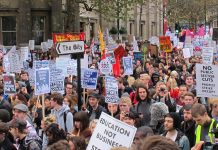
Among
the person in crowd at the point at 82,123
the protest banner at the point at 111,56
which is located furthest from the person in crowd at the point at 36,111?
the protest banner at the point at 111,56

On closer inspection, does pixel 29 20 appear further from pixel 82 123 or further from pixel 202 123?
pixel 202 123

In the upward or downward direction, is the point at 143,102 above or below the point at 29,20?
below

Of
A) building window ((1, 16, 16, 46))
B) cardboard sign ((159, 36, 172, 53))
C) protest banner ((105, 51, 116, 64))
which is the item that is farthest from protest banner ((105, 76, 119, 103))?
building window ((1, 16, 16, 46))

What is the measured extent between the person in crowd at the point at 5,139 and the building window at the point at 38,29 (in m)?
29.0

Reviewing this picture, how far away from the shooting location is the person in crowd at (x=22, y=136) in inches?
270

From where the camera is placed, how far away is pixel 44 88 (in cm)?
1020

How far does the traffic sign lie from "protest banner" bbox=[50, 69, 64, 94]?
0.91 metres

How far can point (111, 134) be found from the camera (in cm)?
563

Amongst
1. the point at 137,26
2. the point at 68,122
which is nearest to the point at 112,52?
the point at 68,122

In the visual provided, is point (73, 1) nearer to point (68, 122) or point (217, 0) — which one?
point (68, 122)

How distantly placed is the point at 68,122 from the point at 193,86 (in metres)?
5.14

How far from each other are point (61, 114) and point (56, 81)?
121 inches

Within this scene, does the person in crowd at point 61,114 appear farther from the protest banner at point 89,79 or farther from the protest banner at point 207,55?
the protest banner at point 207,55

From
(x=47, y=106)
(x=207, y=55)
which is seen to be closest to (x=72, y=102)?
(x=47, y=106)
